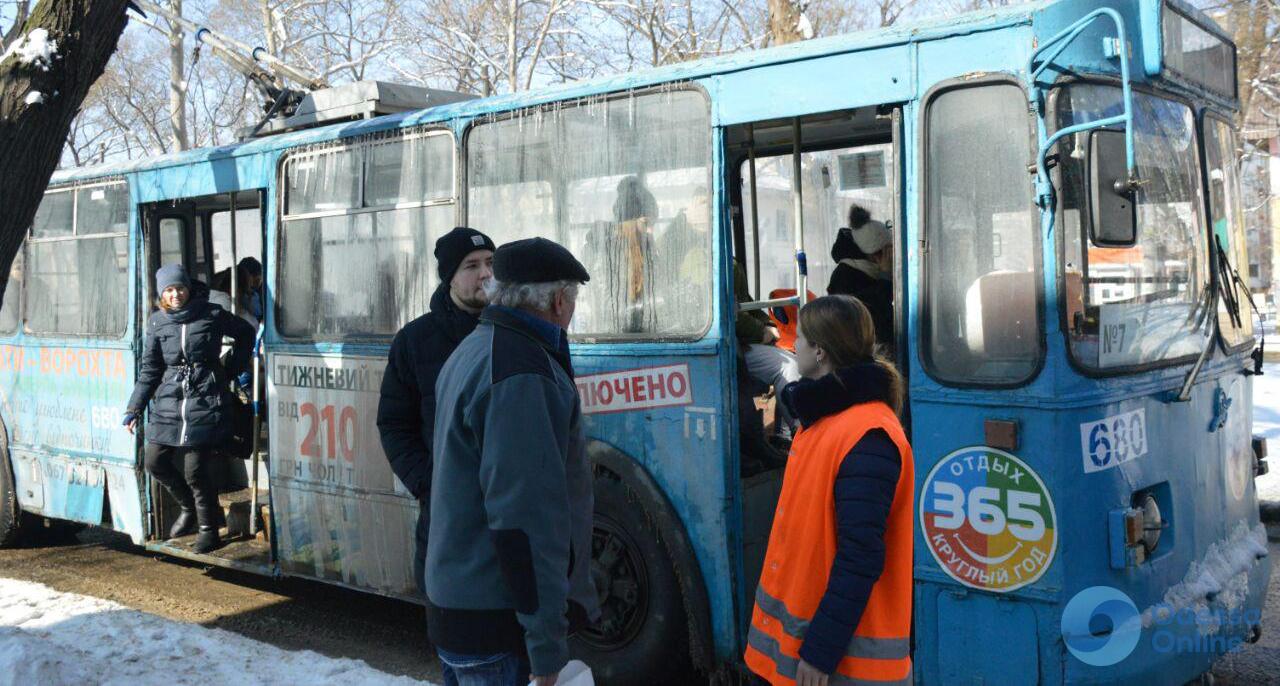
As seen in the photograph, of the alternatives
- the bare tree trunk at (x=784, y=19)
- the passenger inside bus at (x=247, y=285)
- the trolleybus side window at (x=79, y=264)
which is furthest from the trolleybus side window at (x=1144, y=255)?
the bare tree trunk at (x=784, y=19)

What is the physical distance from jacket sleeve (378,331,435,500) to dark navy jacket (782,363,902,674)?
1551 mm

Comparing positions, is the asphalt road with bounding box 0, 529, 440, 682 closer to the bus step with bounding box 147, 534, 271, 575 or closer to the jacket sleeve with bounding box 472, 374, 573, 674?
the bus step with bounding box 147, 534, 271, 575

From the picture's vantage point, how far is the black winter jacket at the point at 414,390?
149 inches

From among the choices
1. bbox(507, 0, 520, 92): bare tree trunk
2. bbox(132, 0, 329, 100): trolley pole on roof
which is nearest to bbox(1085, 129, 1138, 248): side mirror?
bbox(132, 0, 329, 100): trolley pole on roof

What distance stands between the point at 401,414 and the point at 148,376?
375 centimetres

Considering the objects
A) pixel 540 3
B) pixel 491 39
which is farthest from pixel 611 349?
pixel 491 39

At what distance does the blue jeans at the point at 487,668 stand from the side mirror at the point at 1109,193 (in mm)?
2431

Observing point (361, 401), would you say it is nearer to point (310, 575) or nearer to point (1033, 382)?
point (310, 575)

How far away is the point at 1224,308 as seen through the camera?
4.71 m

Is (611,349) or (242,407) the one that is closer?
(611,349)

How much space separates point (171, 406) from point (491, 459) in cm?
493

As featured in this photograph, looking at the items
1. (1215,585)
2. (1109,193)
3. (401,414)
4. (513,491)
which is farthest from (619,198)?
(1215,585)

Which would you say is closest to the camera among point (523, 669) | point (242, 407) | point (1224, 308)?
point (523, 669)

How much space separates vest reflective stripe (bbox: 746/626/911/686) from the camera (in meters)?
2.82
